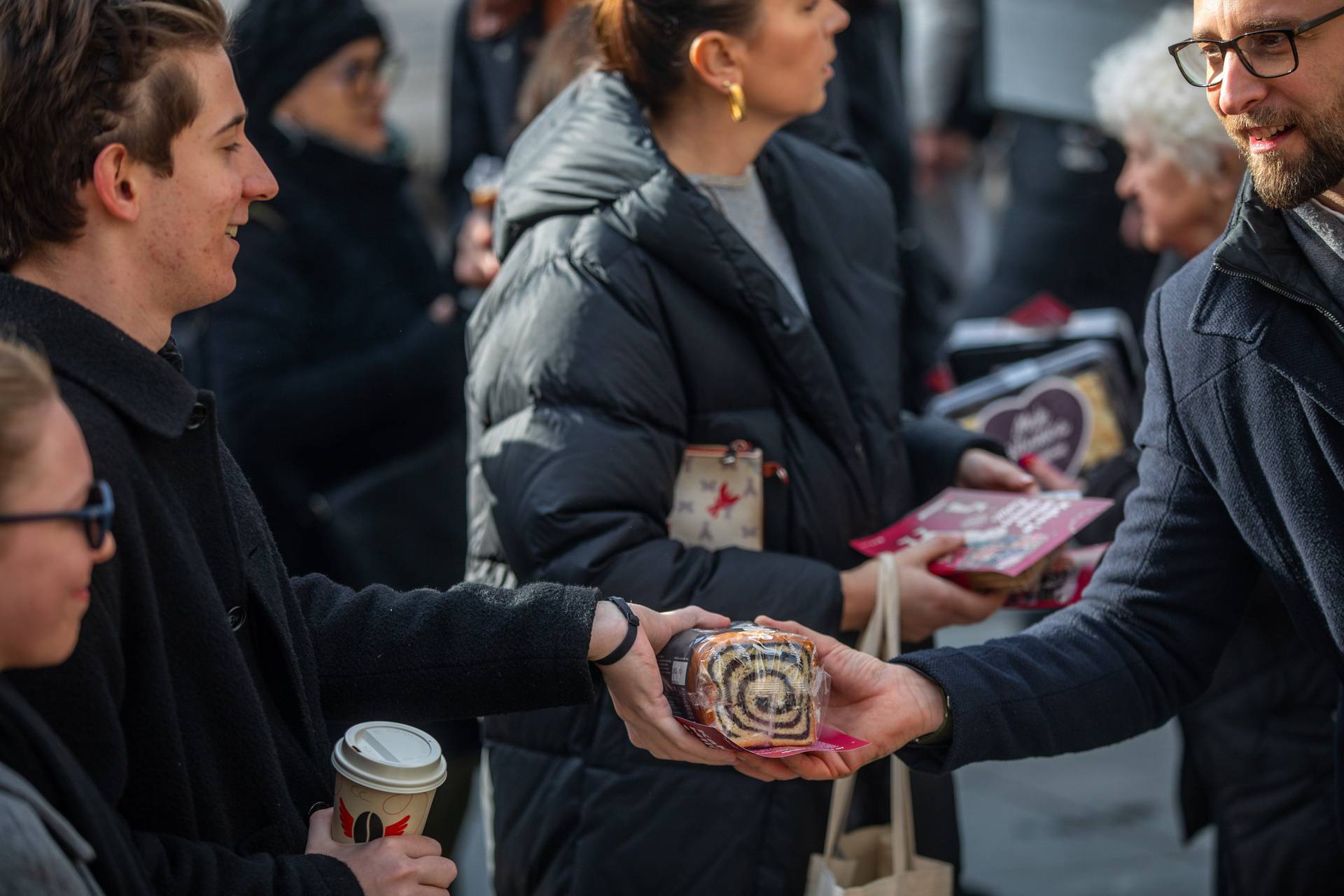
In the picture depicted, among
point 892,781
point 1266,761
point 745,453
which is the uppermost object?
point 745,453

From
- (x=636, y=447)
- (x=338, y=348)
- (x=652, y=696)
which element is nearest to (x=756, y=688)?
(x=652, y=696)

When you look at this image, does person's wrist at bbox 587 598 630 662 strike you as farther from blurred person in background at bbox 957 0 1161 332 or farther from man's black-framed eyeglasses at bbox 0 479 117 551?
blurred person in background at bbox 957 0 1161 332

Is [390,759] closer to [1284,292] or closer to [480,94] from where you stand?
[1284,292]

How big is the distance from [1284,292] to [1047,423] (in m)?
1.27

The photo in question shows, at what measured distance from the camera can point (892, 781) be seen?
2.59 m

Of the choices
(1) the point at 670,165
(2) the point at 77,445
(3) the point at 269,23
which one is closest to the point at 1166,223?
(1) the point at 670,165

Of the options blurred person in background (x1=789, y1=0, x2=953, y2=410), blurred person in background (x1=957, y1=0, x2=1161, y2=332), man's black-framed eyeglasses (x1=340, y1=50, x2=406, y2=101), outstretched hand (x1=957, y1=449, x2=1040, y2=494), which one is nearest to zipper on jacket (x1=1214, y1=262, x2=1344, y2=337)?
outstretched hand (x1=957, y1=449, x2=1040, y2=494)

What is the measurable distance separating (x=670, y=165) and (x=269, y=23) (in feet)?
6.52

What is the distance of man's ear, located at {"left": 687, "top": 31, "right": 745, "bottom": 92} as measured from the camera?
2.74 meters

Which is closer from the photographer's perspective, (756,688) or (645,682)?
(756,688)

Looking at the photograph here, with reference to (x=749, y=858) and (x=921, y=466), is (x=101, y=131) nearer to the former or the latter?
(x=749, y=858)

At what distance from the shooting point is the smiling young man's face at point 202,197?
1801mm

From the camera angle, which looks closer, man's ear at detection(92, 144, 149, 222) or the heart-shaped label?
man's ear at detection(92, 144, 149, 222)

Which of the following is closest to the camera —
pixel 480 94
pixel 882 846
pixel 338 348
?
pixel 882 846
